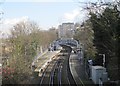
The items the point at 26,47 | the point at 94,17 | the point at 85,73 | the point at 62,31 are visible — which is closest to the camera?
the point at 94,17

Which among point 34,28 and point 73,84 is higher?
point 34,28

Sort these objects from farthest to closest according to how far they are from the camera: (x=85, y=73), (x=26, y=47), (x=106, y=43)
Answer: (x=26, y=47)
(x=85, y=73)
(x=106, y=43)

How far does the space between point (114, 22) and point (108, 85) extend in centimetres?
405

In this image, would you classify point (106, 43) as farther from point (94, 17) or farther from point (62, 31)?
point (62, 31)

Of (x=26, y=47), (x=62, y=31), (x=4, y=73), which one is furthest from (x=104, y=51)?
(x=62, y=31)

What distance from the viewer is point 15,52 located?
20203mm

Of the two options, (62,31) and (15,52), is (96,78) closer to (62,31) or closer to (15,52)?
(15,52)

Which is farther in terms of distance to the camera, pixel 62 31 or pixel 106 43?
pixel 62 31

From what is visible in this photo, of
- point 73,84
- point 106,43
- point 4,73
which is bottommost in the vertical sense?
point 73,84

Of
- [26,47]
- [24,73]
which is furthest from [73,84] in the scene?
[26,47]

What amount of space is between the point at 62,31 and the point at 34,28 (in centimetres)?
6308

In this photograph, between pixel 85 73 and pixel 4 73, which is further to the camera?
pixel 85 73

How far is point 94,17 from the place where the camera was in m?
15.7

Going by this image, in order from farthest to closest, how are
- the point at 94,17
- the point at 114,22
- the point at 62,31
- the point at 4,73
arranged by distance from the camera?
1. the point at 62,31
2. the point at 94,17
3. the point at 4,73
4. the point at 114,22
